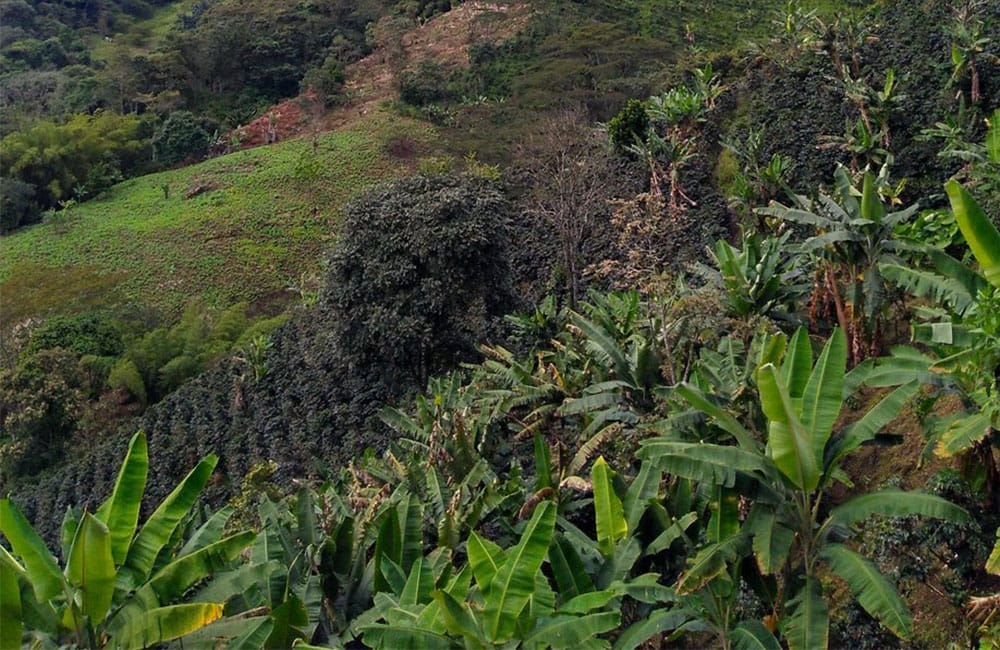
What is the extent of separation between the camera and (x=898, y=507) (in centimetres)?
558

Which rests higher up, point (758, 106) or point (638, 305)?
point (758, 106)

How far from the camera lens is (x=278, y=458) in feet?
55.9

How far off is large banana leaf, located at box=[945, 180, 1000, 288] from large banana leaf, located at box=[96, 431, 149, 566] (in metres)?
6.25

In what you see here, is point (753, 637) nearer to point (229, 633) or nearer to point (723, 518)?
point (723, 518)

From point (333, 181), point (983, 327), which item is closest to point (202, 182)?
point (333, 181)

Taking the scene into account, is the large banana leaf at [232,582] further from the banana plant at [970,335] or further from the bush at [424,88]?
the bush at [424,88]

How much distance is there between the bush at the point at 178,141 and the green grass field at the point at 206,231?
2.84 meters

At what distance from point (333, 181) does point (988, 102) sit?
1089 inches

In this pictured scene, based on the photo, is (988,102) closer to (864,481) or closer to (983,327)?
(864,481)

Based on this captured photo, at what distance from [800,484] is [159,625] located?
4470mm

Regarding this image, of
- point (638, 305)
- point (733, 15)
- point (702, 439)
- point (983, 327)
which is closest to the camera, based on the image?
point (983, 327)

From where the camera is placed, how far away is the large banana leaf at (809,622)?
18.2 ft

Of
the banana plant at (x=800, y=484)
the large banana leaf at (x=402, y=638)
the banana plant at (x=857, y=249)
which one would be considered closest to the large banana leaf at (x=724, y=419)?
the banana plant at (x=800, y=484)

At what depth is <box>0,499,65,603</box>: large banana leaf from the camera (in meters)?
4.99
